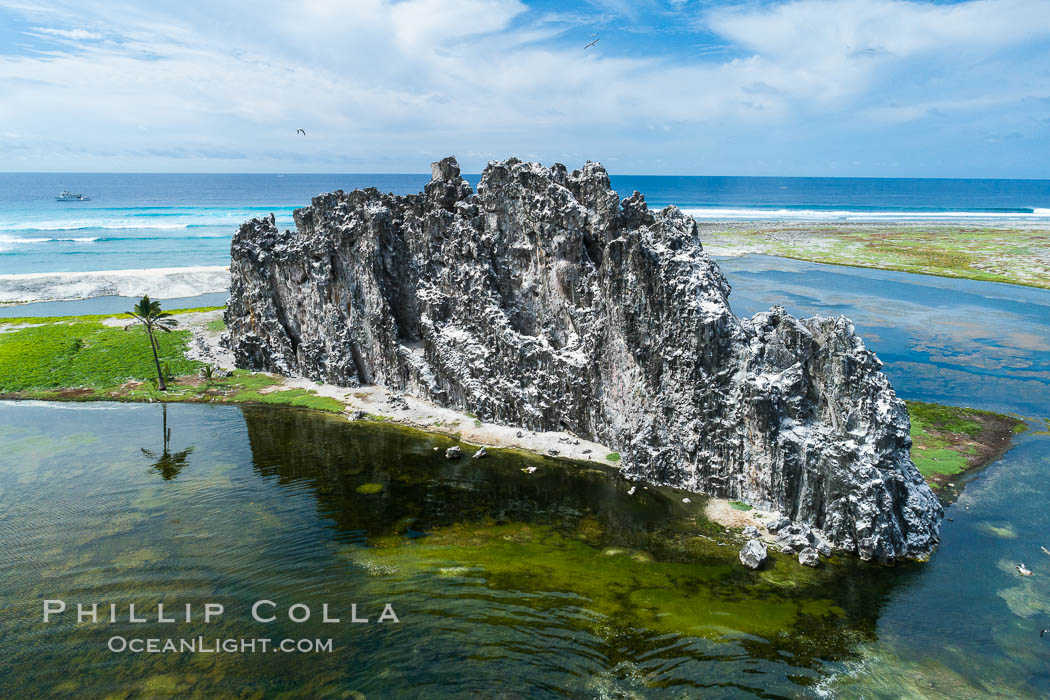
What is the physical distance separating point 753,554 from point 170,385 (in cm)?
5454

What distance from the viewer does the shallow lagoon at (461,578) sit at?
78.4 feet

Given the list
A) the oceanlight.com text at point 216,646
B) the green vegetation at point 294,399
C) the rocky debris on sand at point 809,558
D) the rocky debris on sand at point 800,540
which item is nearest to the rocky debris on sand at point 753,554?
the rocky debris on sand at point 800,540

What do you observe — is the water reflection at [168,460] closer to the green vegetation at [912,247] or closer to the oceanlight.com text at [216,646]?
the oceanlight.com text at [216,646]

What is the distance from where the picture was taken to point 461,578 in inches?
1180

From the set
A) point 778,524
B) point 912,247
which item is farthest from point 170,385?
point 912,247

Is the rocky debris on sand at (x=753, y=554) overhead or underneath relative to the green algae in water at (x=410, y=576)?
overhead

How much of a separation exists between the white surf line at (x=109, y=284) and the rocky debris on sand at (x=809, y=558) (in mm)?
105181

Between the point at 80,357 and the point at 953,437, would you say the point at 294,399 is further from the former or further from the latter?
the point at 953,437

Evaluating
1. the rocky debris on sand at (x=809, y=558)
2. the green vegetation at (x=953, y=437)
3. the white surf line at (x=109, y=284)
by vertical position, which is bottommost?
the rocky debris on sand at (x=809, y=558)

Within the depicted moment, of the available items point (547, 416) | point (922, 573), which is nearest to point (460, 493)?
point (547, 416)

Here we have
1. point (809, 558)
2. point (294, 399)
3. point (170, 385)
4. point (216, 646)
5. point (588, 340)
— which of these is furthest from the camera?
point (170, 385)

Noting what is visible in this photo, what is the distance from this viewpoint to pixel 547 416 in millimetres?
46312

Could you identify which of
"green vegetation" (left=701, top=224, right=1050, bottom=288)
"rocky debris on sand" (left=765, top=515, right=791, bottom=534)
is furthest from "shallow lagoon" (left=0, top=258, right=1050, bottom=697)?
"green vegetation" (left=701, top=224, right=1050, bottom=288)

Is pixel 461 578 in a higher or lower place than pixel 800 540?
lower
